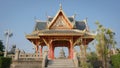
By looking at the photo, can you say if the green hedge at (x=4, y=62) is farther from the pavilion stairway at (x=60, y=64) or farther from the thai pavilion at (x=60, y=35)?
the thai pavilion at (x=60, y=35)

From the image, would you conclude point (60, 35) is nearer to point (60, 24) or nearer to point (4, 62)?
point (60, 24)

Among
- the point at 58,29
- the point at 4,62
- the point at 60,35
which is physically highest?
the point at 58,29

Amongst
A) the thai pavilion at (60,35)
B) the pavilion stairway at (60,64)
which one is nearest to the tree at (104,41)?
the pavilion stairway at (60,64)

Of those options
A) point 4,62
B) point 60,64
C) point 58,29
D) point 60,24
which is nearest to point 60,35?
point 58,29

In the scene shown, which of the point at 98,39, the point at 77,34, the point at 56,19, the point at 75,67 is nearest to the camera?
the point at 98,39

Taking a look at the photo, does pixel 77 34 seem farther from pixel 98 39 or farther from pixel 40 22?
pixel 98 39

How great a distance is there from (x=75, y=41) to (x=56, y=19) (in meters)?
4.06

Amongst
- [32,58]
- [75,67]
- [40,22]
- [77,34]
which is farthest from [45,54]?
[40,22]

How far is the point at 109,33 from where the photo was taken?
579 inches

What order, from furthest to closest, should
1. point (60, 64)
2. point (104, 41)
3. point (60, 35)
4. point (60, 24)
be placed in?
point (60, 24) < point (60, 35) < point (60, 64) < point (104, 41)

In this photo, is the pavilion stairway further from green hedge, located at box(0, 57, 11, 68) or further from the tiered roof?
the tiered roof

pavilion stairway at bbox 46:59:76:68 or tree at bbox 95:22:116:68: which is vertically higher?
tree at bbox 95:22:116:68

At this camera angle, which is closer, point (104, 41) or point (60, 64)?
point (104, 41)

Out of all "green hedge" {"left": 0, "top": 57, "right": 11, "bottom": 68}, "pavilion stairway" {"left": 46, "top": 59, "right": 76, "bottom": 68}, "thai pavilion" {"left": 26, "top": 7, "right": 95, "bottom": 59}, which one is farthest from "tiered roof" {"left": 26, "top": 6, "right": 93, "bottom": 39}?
"green hedge" {"left": 0, "top": 57, "right": 11, "bottom": 68}
